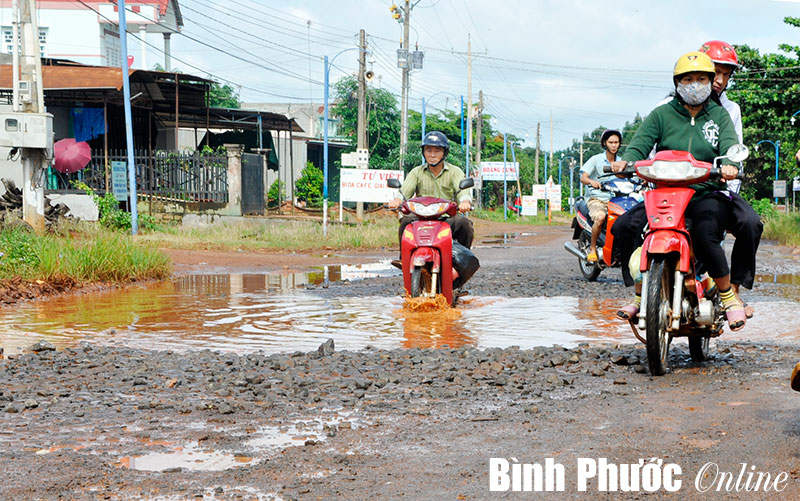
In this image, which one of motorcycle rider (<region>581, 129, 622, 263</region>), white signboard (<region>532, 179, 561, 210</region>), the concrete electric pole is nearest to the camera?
motorcycle rider (<region>581, 129, 622, 263</region>)

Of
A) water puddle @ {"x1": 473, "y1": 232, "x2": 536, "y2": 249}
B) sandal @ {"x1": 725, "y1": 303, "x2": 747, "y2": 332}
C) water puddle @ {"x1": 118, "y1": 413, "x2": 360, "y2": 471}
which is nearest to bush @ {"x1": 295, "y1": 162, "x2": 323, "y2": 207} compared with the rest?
water puddle @ {"x1": 473, "y1": 232, "x2": 536, "y2": 249}

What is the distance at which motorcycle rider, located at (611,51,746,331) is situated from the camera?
5676 mm

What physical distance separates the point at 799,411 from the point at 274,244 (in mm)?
17525

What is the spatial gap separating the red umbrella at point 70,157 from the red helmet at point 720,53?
2034 cm

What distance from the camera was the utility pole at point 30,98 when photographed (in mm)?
15953

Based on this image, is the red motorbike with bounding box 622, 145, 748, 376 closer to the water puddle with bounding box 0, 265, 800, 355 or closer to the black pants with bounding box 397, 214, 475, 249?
the water puddle with bounding box 0, 265, 800, 355

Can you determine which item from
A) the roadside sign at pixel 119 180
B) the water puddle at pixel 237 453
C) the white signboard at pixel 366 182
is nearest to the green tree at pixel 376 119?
the white signboard at pixel 366 182

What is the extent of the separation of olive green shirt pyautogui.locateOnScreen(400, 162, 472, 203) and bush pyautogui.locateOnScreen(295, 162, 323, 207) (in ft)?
103

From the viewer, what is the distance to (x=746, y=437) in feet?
13.3

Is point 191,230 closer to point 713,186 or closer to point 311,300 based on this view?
point 311,300

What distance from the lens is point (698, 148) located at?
596 cm

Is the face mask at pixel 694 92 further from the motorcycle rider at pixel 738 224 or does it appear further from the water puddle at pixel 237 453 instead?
the water puddle at pixel 237 453

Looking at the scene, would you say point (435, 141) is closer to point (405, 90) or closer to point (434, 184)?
point (434, 184)

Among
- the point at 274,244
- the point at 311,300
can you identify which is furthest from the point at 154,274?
the point at 274,244
